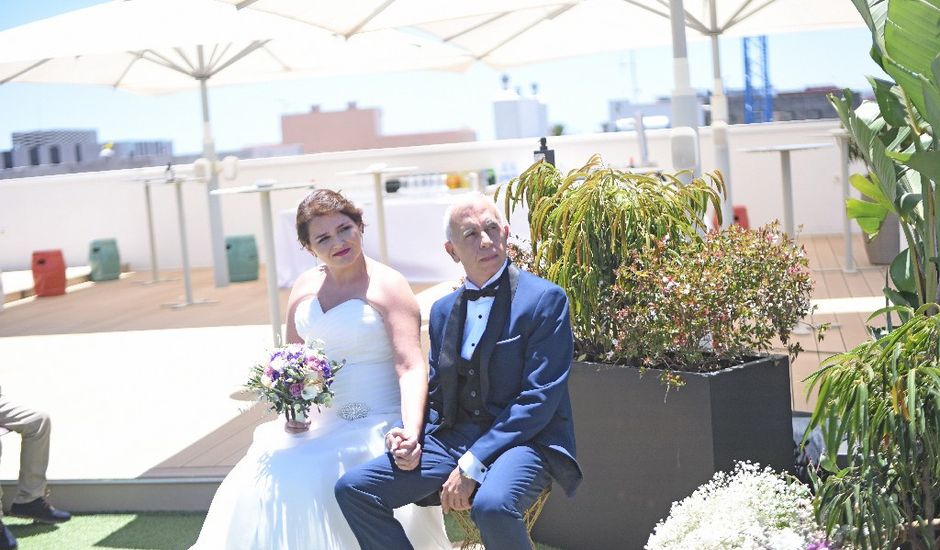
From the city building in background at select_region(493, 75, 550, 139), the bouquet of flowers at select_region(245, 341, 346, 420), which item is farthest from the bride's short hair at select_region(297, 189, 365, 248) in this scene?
the city building in background at select_region(493, 75, 550, 139)

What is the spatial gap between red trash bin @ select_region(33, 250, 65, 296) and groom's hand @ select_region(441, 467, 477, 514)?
9866 mm

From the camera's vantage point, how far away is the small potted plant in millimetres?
3270

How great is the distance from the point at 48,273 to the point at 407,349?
9.46 m

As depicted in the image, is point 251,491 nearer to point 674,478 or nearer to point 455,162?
point 674,478

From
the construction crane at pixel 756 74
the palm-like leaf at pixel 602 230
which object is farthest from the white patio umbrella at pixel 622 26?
the construction crane at pixel 756 74

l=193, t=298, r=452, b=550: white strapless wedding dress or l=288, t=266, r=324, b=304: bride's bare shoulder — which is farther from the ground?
l=288, t=266, r=324, b=304: bride's bare shoulder

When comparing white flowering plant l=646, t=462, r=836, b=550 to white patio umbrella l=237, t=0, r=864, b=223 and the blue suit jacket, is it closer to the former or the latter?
the blue suit jacket

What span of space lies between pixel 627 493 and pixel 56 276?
381 inches

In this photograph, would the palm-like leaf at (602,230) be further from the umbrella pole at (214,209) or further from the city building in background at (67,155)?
the city building in background at (67,155)

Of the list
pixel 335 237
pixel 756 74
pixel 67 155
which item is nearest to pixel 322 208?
pixel 335 237

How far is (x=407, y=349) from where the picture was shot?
10.9 ft

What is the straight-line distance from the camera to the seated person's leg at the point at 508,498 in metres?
2.74

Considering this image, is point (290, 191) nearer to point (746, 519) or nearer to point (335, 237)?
point (335, 237)

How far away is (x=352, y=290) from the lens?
3.51 meters
